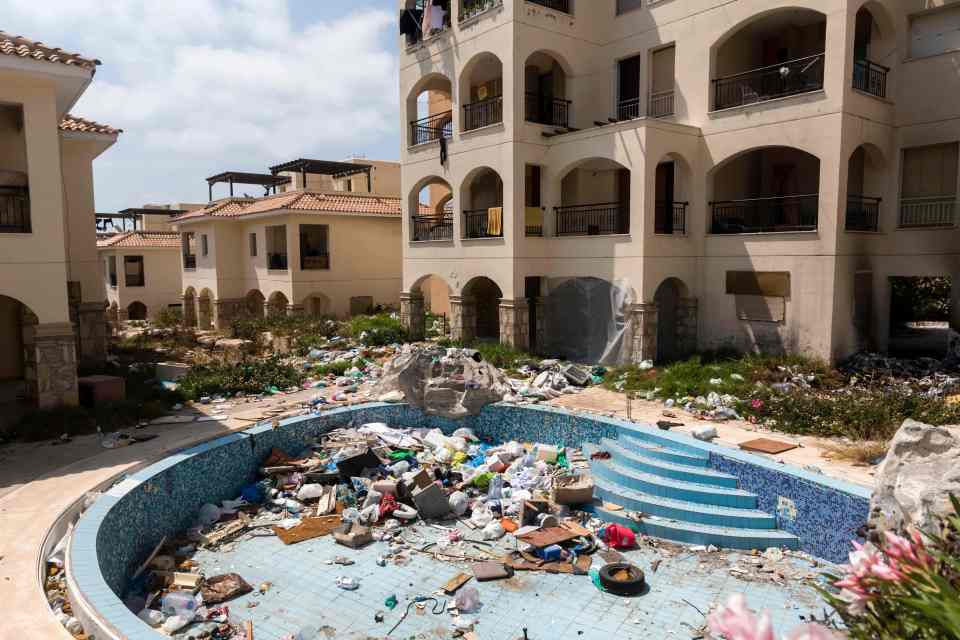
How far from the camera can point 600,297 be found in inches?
795

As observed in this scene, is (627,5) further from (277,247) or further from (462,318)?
(277,247)

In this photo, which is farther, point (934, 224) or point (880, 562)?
point (934, 224)

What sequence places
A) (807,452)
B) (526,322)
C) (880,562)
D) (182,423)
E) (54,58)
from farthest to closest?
(526,322), (182,423), (54,58), (807,452), (880,562)

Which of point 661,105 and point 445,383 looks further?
point 661,105

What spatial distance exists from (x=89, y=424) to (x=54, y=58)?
7035 millimetres

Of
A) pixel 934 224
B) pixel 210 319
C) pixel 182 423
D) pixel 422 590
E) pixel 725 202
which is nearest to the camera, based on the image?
pixel 422 590

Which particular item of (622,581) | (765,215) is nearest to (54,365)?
(622,581)

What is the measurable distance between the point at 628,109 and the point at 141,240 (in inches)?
1375

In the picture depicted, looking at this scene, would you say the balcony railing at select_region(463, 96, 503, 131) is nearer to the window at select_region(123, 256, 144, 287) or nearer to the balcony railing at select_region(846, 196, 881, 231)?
the balcony railing at select_region(846, 196, 881, 231)

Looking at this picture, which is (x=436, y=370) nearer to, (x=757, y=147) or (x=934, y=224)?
(x=757, y=147)

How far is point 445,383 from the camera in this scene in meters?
15.4

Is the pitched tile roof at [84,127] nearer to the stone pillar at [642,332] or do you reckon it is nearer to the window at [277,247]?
the window at [277,247]

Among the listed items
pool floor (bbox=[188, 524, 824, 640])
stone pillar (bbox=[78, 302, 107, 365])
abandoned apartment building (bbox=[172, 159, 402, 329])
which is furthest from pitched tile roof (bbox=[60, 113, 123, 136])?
pool floor (bbox=[188, 524, 824, 640])

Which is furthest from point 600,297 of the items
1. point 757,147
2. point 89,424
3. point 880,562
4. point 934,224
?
point 880,562
